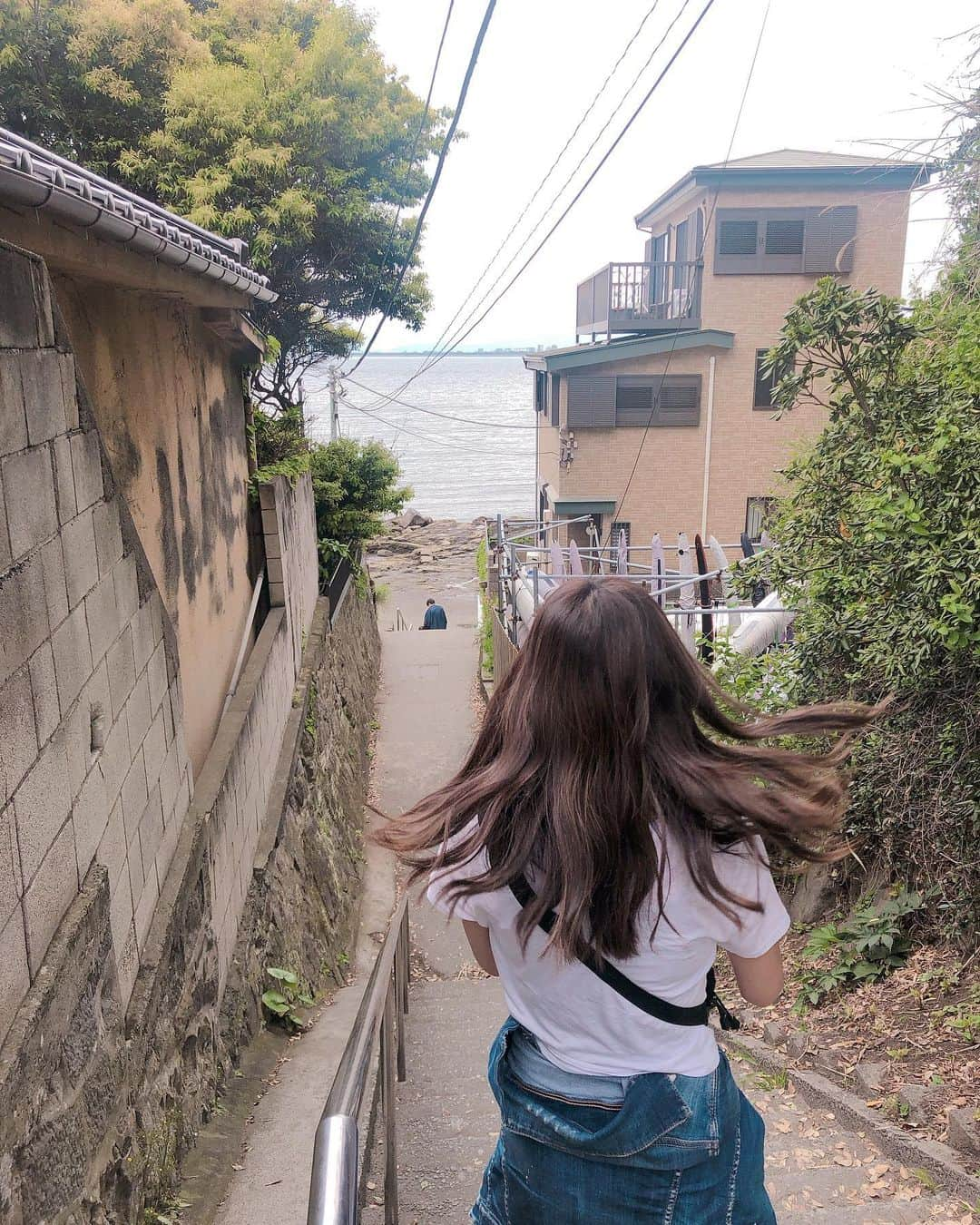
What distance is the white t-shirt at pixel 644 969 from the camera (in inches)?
66.4

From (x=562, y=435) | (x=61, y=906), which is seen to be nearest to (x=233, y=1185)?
(x=61, y=906)

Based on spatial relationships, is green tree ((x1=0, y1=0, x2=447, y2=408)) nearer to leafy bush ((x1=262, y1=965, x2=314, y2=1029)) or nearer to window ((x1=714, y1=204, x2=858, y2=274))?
leafy bush ((x1=262, y1=965, x2=314, y2=1029))

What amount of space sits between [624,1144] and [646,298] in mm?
20165

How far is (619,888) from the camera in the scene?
5.40 feet

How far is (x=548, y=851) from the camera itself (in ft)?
5.54

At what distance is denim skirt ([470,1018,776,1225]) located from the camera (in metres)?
1.73

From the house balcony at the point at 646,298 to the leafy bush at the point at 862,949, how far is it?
15.8 meters

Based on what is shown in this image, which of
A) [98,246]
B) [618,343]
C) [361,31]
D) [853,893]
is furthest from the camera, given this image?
[618,343]

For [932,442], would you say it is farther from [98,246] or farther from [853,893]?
[98,246]

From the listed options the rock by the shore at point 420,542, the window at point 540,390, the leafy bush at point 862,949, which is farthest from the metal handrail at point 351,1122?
the rock by the shore at point 420,542

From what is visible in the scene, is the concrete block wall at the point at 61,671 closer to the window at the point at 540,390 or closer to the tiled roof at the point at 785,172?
the tiled roof at the point at 785,172

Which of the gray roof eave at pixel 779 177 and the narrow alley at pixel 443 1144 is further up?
the gray roof eave at pixel 779 177

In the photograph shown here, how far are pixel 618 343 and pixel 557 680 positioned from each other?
1843cm

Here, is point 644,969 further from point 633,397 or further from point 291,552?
point 633,397
